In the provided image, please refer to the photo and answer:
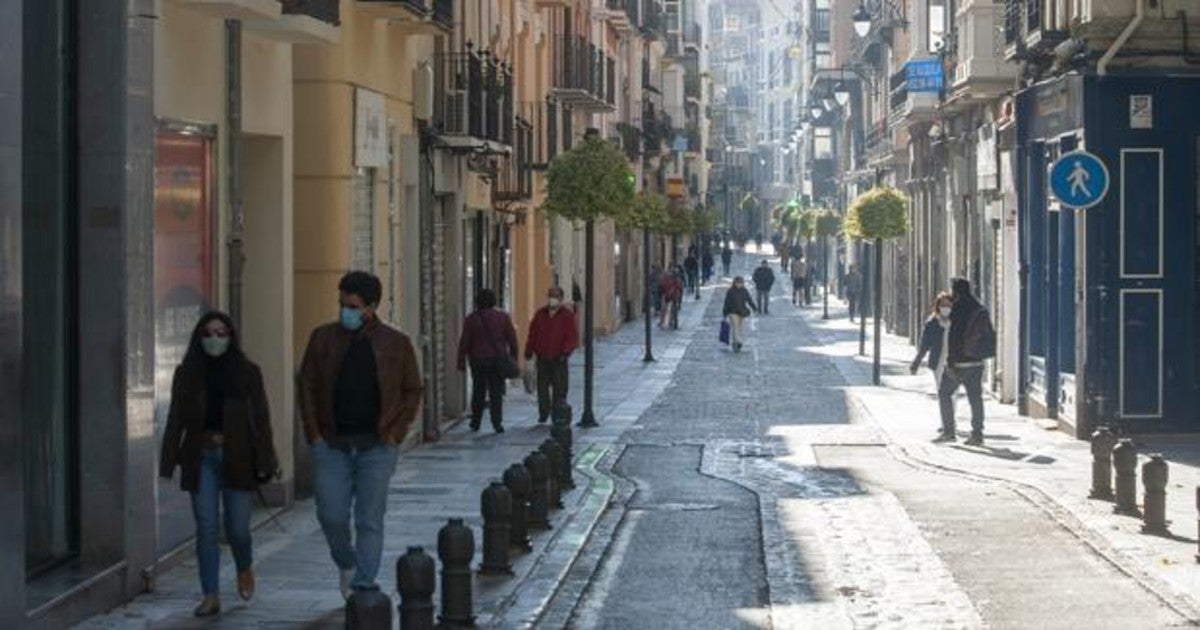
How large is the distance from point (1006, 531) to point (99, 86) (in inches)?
306

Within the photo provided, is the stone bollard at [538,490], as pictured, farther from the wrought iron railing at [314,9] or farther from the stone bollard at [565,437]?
the wrought iron railing at [314,9]

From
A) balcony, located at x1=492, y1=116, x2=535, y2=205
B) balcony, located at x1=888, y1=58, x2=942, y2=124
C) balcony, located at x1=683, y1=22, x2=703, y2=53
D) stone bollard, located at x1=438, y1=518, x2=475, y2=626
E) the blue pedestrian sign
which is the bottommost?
stone bollard, located at x1=438, y1=518, x2=475, y2=626

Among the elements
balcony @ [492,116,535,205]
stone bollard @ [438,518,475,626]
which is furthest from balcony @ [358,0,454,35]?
stone bollard @ [438,518,475,626]

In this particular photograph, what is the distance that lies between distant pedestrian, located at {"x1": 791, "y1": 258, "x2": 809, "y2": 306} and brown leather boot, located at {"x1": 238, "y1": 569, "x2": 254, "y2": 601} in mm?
65210

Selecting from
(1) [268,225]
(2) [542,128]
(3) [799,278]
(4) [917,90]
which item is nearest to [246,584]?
(1) [268,225]

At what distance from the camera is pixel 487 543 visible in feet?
51.4

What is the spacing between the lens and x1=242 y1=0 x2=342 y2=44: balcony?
18141 mm

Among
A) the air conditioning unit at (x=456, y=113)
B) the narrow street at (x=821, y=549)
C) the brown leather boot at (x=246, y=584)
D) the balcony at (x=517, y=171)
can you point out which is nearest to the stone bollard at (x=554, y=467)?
the narrow street at (x=821, y=549)

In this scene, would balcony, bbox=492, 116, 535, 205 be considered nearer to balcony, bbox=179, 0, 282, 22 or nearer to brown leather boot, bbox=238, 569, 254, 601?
balcony, bbox=179, 0, 282, 22

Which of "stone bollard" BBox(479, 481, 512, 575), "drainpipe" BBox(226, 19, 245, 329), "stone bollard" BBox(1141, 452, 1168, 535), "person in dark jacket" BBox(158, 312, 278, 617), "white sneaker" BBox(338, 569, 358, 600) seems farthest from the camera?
"drainpipe" BBox(226, 19, 245, 329)

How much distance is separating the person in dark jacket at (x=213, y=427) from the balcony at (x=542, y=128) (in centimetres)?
2616

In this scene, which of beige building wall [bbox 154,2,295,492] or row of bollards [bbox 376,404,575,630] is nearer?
row of bollards [bbox 376,404,575,630]

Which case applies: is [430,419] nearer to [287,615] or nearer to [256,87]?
[256,87]

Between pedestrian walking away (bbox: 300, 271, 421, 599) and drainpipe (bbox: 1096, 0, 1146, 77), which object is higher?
drainpipe (bbox: 1096, 0, 1146, 77)
